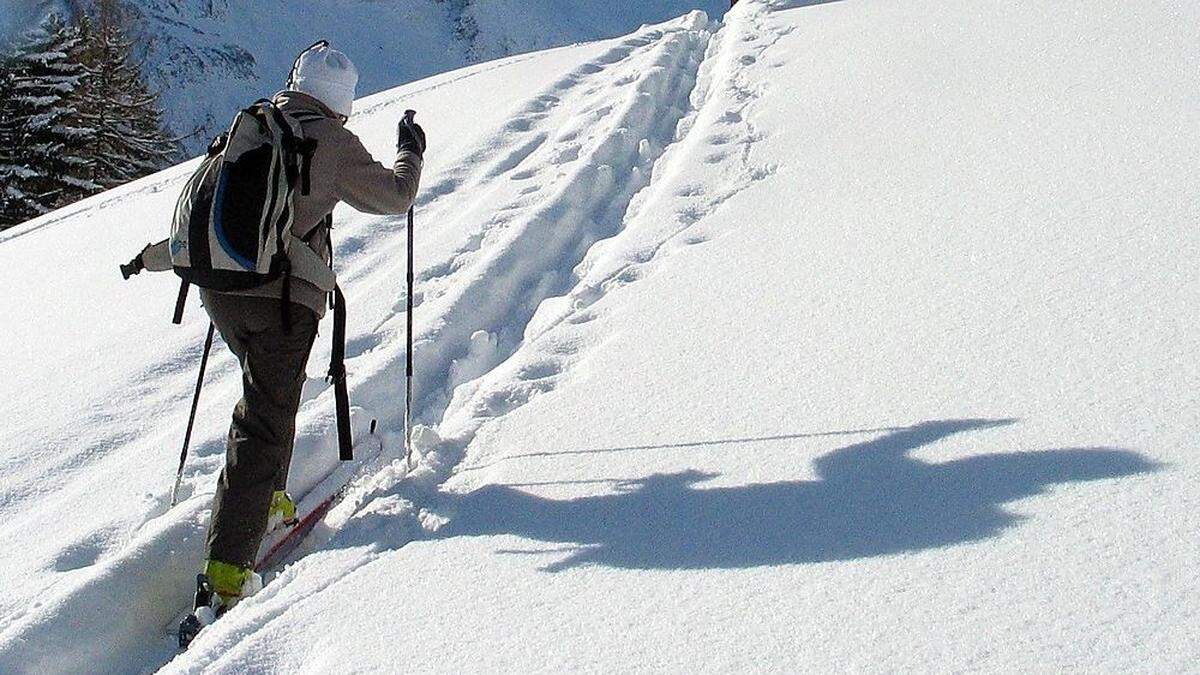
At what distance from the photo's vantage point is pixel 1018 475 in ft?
8.65

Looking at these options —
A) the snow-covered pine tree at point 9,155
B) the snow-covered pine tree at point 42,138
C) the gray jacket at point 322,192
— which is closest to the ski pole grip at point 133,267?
the gray jacket at point 322,192

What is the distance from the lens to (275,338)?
305cm

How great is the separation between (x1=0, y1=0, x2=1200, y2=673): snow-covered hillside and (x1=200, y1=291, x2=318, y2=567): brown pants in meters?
0.21

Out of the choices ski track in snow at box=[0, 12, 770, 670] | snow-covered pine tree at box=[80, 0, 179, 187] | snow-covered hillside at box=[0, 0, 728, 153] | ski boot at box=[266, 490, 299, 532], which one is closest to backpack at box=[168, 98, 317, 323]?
ski boot at box=[266, 490, 299, 532]

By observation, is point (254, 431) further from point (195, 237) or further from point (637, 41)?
point (637, 41)

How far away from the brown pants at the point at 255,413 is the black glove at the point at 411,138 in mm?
638

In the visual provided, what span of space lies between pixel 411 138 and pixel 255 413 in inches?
39.2

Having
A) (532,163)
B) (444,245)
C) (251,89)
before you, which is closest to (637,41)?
(532,163)

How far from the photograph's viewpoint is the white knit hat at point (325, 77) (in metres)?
3.20

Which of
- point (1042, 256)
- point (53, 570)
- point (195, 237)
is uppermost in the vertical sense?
point (195, 237)

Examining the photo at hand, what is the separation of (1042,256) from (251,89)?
2748 cm

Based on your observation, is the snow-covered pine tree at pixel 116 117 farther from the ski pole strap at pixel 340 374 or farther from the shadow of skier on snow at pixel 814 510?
the shadow of skier on snow at pixel 814 510

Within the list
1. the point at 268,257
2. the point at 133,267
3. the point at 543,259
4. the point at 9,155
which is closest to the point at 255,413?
the point at 268,257

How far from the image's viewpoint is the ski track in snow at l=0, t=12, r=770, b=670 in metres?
2.94
